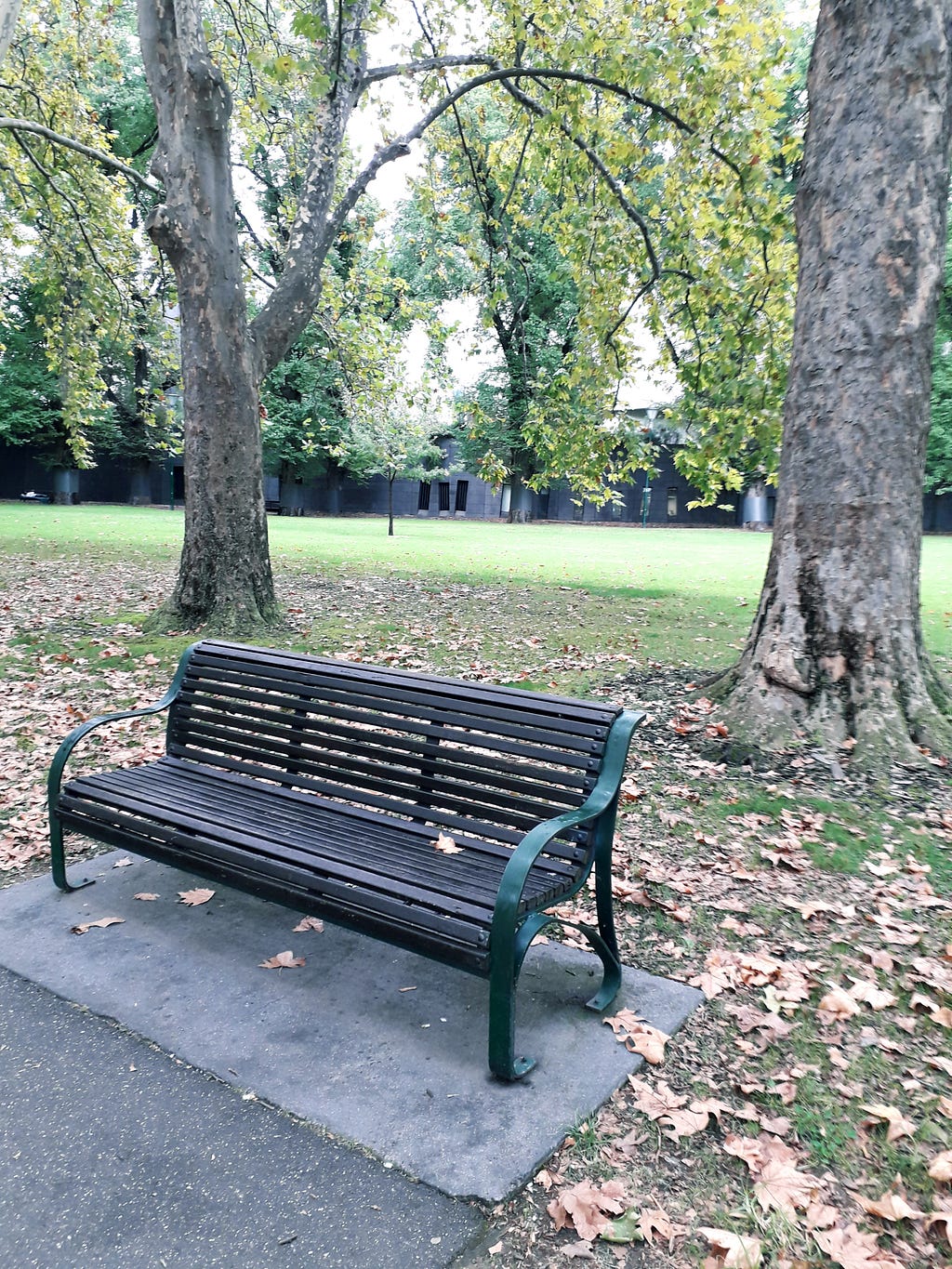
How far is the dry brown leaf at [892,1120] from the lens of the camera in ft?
8.43

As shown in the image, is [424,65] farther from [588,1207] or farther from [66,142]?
[588,1207]

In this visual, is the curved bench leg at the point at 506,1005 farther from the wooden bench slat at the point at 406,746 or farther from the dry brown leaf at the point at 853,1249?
the dry brown leaf at the point at 853,1249

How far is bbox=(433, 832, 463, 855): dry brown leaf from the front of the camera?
3.27 meters

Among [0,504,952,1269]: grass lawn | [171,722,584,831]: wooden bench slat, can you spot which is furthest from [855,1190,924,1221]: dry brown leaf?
[171,722,584,831]: wooden bench slat

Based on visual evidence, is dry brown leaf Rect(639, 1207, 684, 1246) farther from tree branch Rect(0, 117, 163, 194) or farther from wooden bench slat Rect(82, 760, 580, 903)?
tree branch Rect(0, 117, 163, 194)

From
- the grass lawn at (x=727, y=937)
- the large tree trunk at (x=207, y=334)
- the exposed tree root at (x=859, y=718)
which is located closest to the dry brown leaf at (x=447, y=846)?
the grass lawn at (x=727, y=937)

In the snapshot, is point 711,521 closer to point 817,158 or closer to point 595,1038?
point 817,158

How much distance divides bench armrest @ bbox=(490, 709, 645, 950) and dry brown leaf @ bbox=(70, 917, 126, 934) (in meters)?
1.87

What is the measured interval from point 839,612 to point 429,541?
22.9m

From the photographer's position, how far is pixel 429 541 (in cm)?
2811

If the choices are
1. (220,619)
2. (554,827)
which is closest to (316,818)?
(554,827)

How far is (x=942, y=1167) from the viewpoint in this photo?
243cm

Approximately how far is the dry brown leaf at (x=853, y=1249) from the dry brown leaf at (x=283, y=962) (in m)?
1.94

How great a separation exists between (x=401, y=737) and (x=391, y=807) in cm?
28
